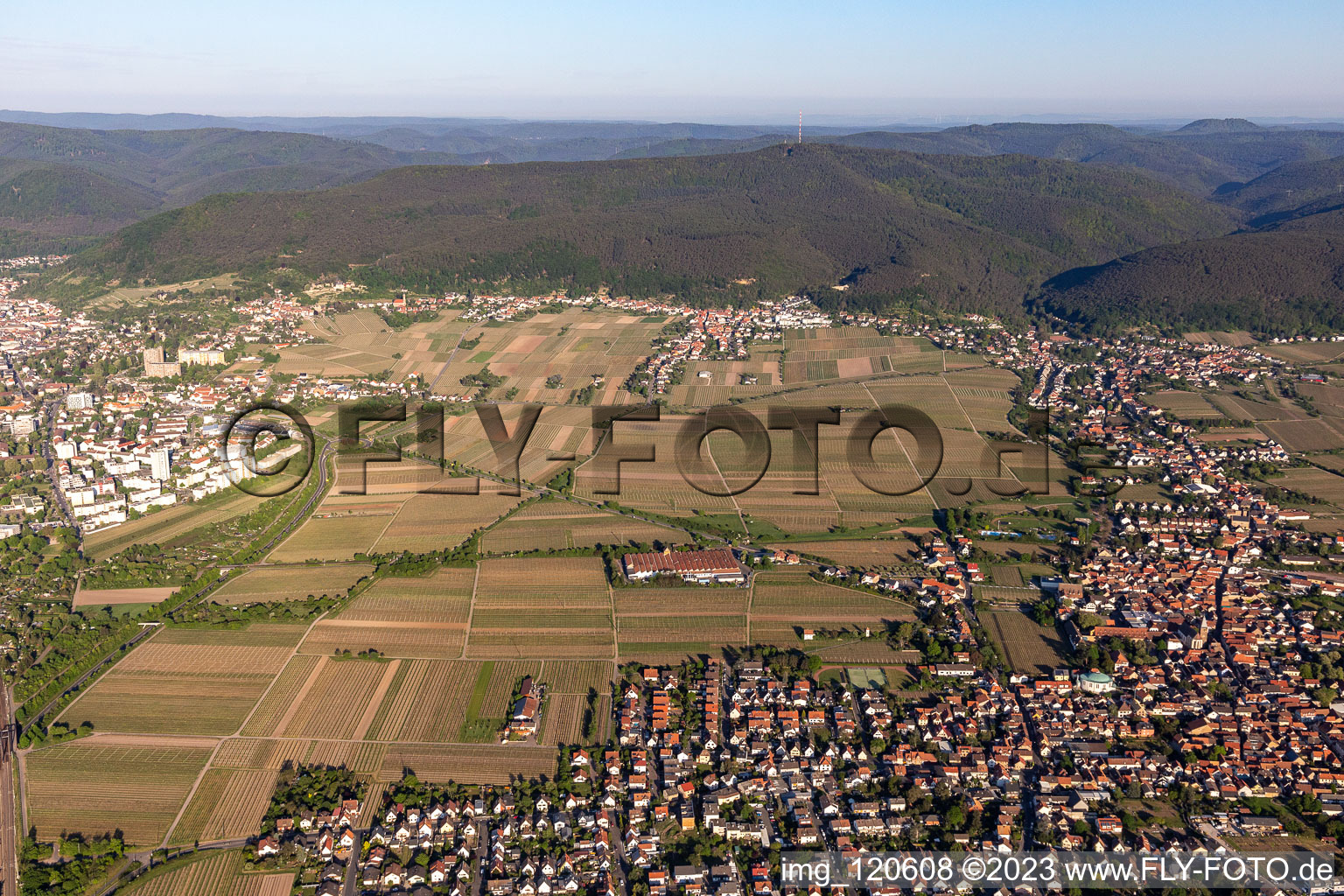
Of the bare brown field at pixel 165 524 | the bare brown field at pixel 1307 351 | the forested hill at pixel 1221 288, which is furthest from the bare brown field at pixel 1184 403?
the bare brown field at pixel 165 524

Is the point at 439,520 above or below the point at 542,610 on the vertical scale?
above

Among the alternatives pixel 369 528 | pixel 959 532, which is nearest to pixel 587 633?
pixel 369 528

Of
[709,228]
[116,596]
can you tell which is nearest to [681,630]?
[116,596]

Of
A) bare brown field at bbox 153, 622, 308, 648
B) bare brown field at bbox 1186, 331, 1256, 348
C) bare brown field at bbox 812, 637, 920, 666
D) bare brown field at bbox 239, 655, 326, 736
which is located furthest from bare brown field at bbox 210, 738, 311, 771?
bare brown field at bbox 1186, 331, 1256, 348

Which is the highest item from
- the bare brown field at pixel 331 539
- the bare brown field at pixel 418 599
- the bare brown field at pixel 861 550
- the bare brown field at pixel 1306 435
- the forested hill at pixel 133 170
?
the forested hill at pixel 133 170

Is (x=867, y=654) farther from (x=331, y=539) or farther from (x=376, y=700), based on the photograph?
(x=331, y=539)

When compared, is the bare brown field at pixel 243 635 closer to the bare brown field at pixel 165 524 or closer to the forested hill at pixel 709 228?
the bare brown field at pixel 165 524
